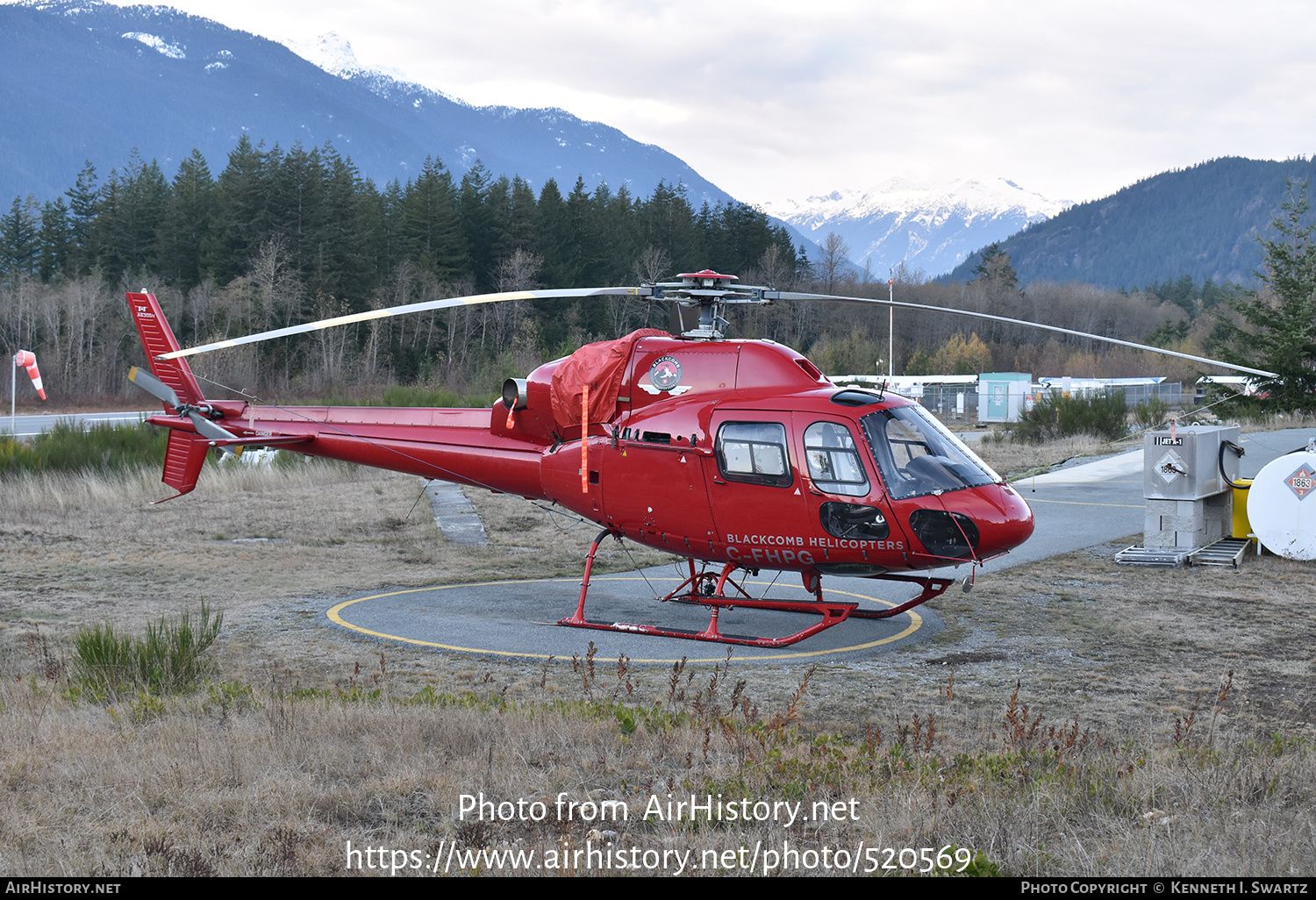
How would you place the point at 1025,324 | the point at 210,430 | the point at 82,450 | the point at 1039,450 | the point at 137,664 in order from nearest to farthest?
the point at 137,664 → the point at 1025,324 → the point at 210,430 → the point at 82,450 → the point at 1039,450

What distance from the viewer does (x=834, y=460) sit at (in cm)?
949

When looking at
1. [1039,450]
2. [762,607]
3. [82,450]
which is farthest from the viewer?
[1039,450]

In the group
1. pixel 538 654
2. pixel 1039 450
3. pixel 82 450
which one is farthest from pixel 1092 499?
pixel 82 450

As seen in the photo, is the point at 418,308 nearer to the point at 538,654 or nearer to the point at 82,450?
the point at 538,654

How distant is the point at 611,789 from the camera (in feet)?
18.7

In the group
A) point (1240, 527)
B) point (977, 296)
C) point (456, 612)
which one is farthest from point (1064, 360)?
point (456, 612)

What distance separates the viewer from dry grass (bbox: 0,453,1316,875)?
4820mm

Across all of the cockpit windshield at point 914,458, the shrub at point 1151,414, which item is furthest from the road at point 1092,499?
the shrub at point 1151,414

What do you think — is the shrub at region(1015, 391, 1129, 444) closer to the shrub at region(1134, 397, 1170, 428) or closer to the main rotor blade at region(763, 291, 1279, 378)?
the shrub at region(1134, 397, 1170, 428)

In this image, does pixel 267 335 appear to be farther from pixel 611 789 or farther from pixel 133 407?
pixel 133 407

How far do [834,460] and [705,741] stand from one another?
13.0ft

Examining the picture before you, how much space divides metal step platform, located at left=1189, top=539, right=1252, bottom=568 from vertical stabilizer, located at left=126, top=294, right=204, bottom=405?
14598 mm

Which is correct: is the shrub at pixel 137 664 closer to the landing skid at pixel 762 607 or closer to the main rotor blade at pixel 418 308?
the main rotor blade at pixel 418 308
